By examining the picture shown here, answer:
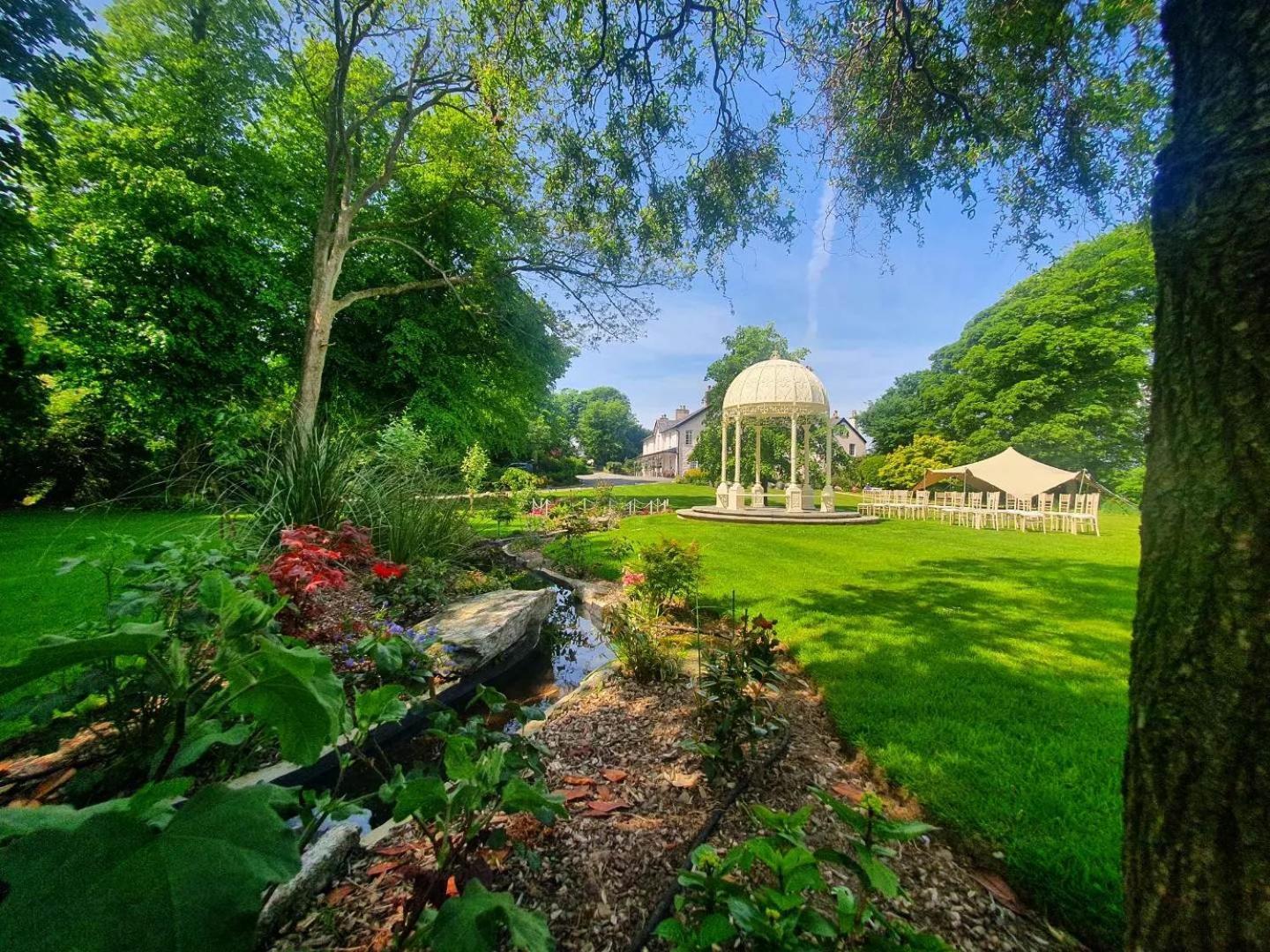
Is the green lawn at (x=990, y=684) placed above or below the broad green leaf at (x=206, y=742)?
below

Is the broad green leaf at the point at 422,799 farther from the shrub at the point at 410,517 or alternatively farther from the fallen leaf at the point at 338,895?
the shrub at the point at 410,517

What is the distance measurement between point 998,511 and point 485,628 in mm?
15366

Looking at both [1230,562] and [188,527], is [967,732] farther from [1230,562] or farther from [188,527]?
[188,527]

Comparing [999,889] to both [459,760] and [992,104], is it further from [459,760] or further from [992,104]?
[992,104]

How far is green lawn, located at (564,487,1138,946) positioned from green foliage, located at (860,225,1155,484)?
55.2 feet

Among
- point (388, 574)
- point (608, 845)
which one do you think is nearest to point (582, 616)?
point (388, 574)

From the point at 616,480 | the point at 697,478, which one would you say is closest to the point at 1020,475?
the point at 697,478

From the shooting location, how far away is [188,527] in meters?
4.58

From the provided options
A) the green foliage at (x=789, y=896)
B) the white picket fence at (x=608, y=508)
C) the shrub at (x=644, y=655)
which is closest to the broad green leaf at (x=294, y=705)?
the green foliage at (x=789, y=896)

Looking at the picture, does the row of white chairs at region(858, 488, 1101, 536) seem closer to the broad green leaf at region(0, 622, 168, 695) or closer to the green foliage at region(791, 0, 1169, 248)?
the green foliage at region(791, 0, 1169, 248)

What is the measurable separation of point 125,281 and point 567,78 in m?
11.4

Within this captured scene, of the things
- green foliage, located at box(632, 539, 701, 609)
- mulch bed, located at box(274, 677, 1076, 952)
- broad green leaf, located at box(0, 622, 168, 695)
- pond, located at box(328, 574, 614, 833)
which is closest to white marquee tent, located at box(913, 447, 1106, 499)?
green foliage, located at box(632, 539, 701, 609)

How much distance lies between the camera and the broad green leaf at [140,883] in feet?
1.62

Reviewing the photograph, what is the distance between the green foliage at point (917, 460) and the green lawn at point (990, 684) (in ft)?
52.4
